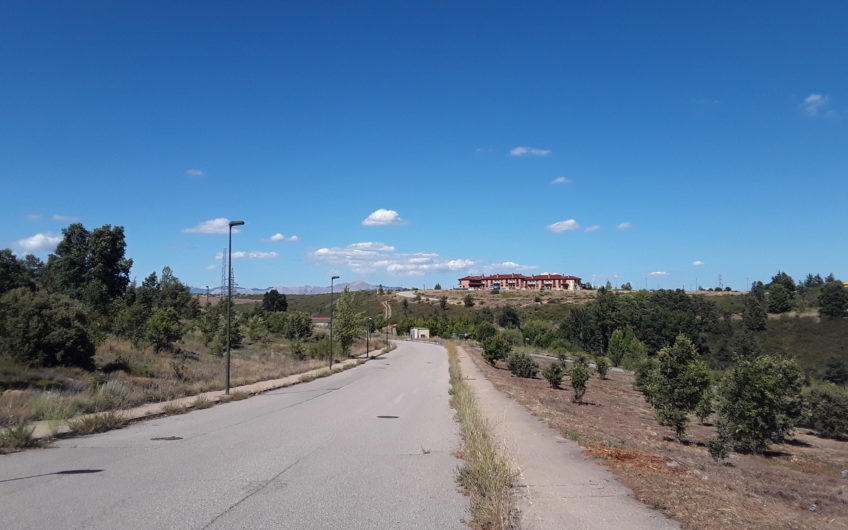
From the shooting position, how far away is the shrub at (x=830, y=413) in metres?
28.9

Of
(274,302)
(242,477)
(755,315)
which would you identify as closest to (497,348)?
(242,477)

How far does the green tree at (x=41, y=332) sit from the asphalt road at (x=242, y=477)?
42.4ft

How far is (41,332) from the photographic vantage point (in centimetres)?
2481

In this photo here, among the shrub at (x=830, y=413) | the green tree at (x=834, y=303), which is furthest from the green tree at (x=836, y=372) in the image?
the shrub at (x=830, y=413)

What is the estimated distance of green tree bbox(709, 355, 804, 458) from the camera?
64.0 ft

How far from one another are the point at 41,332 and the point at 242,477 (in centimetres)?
2168

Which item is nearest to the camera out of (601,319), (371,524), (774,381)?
(371,524)

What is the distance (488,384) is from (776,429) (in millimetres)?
15766

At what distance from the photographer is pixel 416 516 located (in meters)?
6.74

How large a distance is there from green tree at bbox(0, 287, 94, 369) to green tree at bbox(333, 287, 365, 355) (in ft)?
110

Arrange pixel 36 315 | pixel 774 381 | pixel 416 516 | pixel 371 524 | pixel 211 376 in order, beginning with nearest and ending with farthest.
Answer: pixel 371 524, pixel 416 516, pixel 774 381, pixel 36 315, pixel 211 376

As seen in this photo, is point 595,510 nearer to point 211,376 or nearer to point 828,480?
point 828,480

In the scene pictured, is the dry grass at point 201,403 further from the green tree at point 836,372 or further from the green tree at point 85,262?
the green tree at point 836,372

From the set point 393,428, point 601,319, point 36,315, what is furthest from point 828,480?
point 601,319
